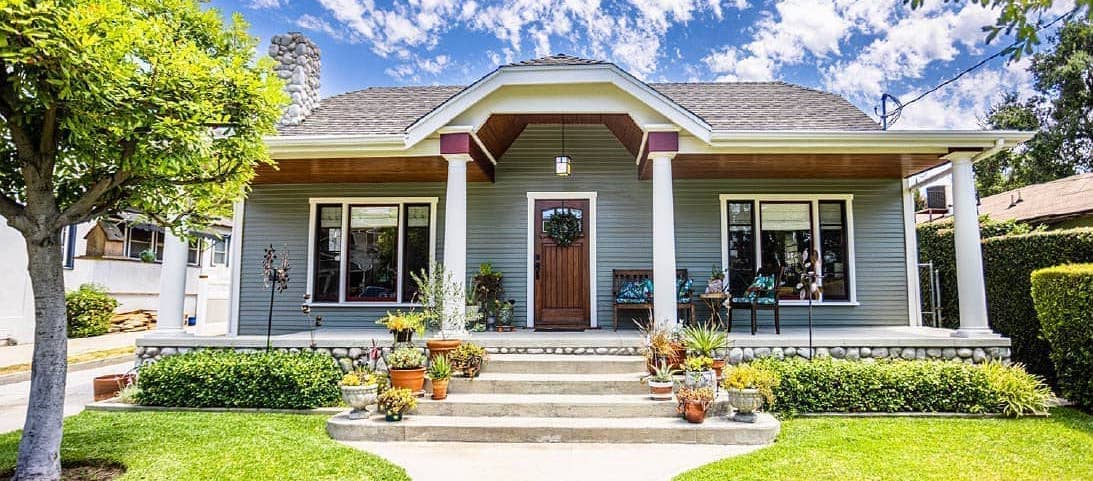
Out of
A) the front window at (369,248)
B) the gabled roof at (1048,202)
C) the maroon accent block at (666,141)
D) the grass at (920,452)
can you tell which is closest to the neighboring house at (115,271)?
the front window at (369,248)

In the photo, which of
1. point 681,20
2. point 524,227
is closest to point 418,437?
point 524,227

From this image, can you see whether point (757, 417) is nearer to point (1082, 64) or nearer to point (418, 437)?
point (418, 437)

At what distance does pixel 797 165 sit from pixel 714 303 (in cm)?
218

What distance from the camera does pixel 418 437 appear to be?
4613mm

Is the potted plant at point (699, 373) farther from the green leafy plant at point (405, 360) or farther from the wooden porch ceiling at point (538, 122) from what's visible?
the wooden porch ceiling at point (538, 122)

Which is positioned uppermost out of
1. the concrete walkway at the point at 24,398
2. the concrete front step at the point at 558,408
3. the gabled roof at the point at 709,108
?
the gabled roof at the point at 709,108

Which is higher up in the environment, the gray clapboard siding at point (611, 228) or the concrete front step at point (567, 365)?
the gray clapboard siding at point (611, 228)

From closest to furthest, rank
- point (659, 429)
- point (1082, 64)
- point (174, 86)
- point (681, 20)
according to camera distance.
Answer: point (174, 86) → point (659, 429) → point (681, 20) → point (1082, 64)

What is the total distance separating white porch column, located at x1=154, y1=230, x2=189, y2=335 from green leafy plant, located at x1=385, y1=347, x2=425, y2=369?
3.02 m

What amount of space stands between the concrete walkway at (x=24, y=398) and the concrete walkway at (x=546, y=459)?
11.4 feet

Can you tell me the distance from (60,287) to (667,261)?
524cm

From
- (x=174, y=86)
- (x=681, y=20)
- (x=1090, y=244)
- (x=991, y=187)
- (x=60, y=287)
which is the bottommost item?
(x=60, y=287)

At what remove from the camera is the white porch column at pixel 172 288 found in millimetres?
6406

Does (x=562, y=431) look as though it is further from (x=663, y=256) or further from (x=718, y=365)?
(x=663, y=256)
